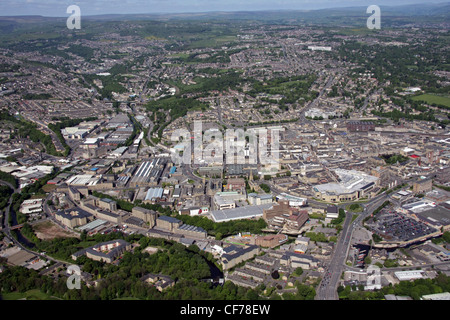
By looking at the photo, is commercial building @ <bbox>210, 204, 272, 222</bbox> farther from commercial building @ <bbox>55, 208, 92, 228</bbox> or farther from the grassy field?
the grassy field

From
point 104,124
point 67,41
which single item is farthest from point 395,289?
point 67,41

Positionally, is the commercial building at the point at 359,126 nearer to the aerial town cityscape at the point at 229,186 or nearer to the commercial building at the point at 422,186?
the aerial town cityscape at the point at 229,186

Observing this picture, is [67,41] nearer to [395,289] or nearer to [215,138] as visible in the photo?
[215,138]

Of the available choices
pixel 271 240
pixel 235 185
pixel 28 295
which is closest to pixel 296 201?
pixel 235 185

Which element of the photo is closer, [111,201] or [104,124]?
[111,201]

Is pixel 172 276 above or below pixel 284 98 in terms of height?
below

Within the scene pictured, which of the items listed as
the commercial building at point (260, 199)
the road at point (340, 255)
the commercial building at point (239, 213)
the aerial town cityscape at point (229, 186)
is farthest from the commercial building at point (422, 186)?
the commercial building at point (239, 213)
